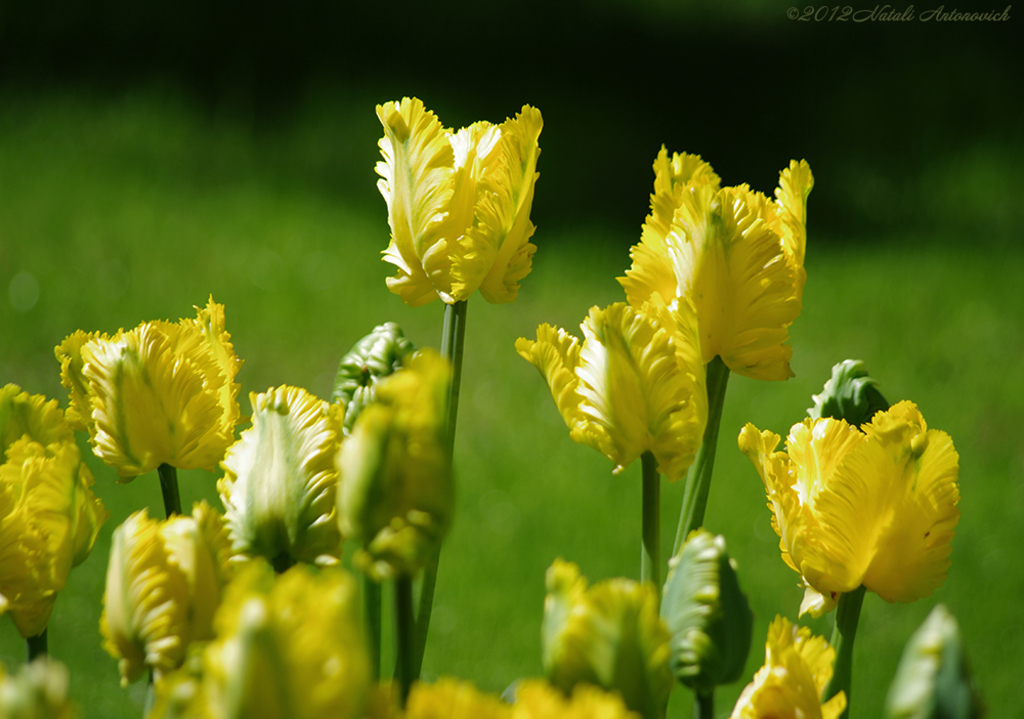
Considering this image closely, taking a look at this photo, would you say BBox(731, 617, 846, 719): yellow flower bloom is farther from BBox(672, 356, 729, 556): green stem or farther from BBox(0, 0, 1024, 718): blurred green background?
BBox(0, 0, 1024, 718): blurred green background

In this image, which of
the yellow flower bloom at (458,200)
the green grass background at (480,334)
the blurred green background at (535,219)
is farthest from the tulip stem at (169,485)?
the blurred green background at (535,219)

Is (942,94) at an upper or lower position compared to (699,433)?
upper

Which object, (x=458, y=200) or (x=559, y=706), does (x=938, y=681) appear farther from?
(x=458, y=200)

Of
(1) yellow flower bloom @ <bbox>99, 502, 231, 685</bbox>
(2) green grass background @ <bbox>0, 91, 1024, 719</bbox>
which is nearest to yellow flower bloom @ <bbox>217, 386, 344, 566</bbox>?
(1) yellow flower bloom @ <bbox>99, 502, 231, 685</bbox>

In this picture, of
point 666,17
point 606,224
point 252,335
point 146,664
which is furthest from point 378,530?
point 666,17

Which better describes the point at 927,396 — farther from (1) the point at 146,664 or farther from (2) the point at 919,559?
(1) the point at 146,664
